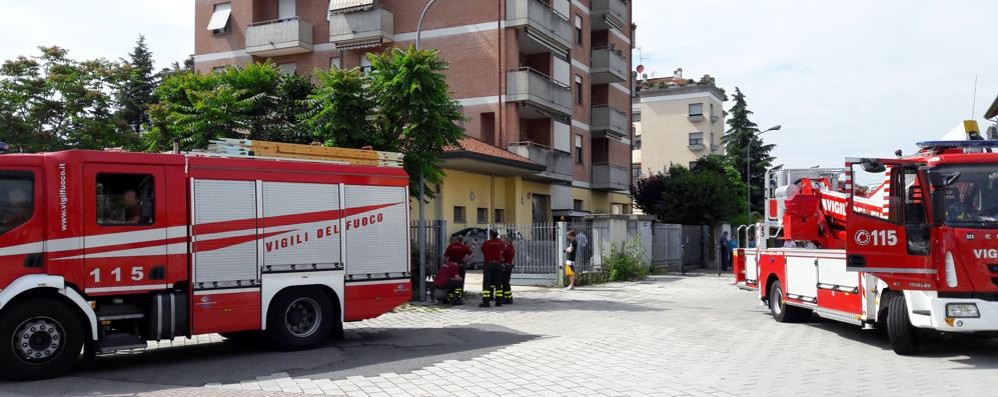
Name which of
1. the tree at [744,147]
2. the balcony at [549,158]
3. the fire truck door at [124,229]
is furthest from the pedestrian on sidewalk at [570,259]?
the tree at [744,147]

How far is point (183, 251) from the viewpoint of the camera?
10.4m

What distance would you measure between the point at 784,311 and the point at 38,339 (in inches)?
450

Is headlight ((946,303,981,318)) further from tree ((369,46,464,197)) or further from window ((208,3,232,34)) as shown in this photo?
window ((208,3,232,34))

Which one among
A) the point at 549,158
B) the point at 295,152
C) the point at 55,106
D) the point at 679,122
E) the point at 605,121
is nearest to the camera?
the point at 295,152

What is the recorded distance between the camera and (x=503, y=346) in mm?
11750

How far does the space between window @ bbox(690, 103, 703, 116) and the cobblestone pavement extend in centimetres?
5339

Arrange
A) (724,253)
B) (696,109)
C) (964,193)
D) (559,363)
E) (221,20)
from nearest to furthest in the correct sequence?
(964,193), (559,363), (724,253), (221,20), (696,109)

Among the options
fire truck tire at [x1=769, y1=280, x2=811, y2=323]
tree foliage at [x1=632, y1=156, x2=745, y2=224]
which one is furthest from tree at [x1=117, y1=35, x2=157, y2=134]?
fire truck tire at [x1=769, y1=280, x2=811, y2=323]

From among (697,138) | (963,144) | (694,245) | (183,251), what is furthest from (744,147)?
(183,251)

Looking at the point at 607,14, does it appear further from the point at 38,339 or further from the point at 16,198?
the point at 38,339

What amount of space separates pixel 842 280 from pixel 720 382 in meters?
4.10

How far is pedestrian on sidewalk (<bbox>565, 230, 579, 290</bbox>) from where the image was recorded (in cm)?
2266

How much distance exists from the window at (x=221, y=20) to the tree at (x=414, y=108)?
22.2 metres

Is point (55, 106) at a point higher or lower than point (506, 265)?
higher
